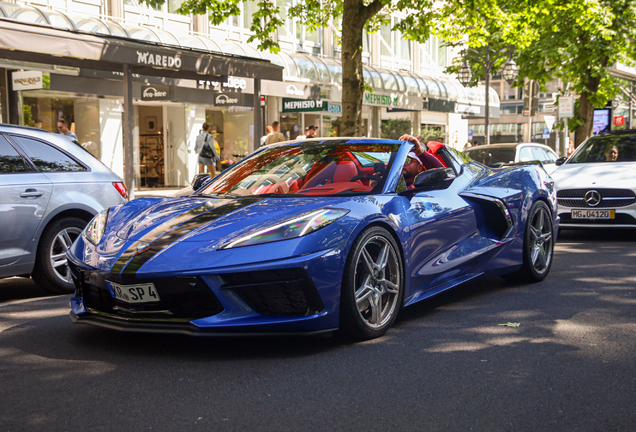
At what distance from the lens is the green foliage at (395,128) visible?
32812 millimetres

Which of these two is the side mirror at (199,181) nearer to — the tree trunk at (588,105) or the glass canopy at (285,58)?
the glass canopy at (285,58)

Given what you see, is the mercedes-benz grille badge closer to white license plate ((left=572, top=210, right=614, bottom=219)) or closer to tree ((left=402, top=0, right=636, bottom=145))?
white license plate ((left=572, top=210, right=614, bottom=219))

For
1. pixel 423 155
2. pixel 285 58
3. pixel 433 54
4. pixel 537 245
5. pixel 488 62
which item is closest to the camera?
pixel 423 155

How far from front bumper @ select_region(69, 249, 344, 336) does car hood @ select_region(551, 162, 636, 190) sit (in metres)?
6.69

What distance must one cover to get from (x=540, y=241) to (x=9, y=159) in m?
4.75

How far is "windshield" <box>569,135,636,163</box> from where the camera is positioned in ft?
34.7

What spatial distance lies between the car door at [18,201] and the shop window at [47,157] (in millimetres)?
97

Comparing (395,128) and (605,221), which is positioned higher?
(395,128)

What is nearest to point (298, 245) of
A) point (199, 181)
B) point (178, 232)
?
point (178, 232)

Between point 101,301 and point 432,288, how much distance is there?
89.0 inches

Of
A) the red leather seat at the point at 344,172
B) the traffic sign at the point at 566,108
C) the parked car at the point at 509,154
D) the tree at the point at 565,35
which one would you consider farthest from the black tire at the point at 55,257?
the traffic sign at the point at 566,108

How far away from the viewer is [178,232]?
4.14m

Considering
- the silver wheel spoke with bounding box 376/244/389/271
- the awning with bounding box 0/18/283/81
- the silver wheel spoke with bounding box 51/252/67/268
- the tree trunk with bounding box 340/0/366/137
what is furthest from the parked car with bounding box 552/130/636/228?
the silver wheel spoke with bounding box 51/252/67/268

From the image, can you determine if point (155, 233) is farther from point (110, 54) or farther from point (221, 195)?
point (110, 54)
